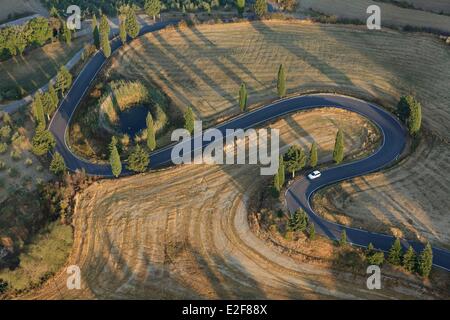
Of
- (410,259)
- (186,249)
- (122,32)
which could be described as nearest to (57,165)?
(186,249)

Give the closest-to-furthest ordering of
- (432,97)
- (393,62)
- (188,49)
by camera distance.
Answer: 1. (432,97)
2. (393,62)
3. (188,49)

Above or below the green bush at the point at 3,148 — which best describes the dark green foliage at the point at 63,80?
above

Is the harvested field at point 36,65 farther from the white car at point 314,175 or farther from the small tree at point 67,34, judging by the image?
the white car at point 314,175

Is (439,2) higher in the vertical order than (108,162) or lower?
higher

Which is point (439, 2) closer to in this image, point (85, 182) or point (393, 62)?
point (393, 62)

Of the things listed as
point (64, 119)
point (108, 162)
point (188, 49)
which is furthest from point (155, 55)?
point (108, 162)

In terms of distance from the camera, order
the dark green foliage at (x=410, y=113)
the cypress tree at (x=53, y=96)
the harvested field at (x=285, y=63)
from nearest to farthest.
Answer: the dark green foliage at (x=410, y=113)
the cypress tree at (x=53, y=96)
the harvested field at (x=285, y=63)

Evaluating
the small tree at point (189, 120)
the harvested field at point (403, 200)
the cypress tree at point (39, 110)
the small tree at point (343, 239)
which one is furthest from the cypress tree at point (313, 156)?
the cypress tree at point (39, 110)
